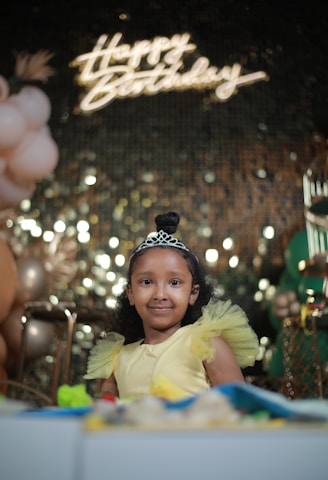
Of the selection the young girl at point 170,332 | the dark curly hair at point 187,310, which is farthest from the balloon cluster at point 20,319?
the young girl at point 170,332

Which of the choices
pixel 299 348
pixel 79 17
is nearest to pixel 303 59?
pixel 79 17

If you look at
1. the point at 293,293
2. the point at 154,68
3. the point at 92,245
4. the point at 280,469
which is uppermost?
the point at 154,68

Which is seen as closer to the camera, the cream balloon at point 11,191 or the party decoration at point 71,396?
the party decoration at point 71,396

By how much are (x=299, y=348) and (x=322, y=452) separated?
8.34 ft

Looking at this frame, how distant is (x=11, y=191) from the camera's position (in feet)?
11.0

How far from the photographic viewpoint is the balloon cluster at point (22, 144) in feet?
10.2

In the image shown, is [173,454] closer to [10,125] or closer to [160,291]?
[160,291]

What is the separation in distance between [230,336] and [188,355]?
107 millimetres

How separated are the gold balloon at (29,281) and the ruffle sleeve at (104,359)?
65.1 inches

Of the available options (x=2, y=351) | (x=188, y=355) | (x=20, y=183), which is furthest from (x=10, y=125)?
(x=188, y=355)

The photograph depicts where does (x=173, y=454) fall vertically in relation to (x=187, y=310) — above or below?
below

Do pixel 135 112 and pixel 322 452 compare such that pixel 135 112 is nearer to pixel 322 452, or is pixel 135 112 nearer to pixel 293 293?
pixel 293 293

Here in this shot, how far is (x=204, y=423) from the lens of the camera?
1.51 ft

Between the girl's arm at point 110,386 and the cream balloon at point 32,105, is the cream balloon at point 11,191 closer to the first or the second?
the cream balloon at point 32,105
